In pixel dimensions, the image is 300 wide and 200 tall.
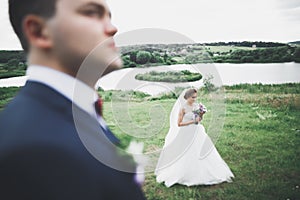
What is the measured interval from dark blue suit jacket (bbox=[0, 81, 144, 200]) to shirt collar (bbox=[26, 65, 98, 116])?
1cm

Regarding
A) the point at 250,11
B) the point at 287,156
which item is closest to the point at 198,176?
the point at 287,156

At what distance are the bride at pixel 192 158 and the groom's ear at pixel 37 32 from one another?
1553 millimetres

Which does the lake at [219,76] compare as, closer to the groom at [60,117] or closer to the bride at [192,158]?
the bride at [192,158]

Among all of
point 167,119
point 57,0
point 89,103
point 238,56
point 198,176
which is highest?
point 57,0

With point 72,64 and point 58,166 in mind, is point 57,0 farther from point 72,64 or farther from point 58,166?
point 58,166

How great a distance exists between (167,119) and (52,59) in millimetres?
1577

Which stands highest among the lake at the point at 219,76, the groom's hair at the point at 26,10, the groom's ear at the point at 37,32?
the groom's hair at the point at 26,10

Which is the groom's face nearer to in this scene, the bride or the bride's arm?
the bride

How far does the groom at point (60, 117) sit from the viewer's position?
0.69m

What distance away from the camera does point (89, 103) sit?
79 cm

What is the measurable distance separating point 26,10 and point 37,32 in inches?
2.1

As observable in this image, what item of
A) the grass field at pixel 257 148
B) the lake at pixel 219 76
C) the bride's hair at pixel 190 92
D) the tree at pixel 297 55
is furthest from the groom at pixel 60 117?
the tree at pixel 297 55

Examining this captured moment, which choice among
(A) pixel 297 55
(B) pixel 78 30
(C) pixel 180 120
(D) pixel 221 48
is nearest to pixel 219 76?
(D) pixel 221 48

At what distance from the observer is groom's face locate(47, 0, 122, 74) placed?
2.45ft
